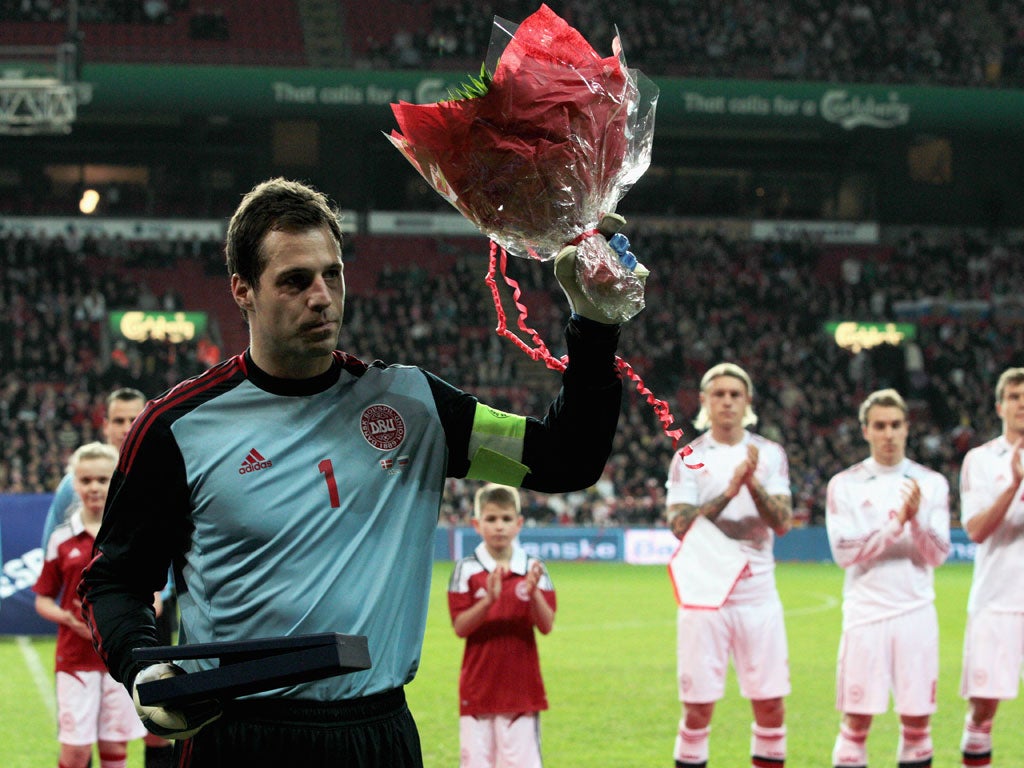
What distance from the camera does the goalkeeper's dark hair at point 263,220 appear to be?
8.14 feet

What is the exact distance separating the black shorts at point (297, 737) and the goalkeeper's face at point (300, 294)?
635mm

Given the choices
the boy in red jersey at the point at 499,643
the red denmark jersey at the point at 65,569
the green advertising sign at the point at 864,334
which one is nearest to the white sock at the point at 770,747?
the boy in red jersey at the point at 499,643

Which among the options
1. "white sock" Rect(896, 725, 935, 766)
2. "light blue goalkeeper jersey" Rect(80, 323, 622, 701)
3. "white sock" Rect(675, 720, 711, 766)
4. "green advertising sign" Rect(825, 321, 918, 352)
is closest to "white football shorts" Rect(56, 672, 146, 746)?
"white sock" Rect(675, 720, 711, 766)

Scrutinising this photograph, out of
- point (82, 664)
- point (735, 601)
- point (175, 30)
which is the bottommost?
point (82, 664)

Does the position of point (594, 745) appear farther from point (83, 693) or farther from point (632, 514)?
point (632, 514)

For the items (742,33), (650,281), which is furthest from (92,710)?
(742,33)

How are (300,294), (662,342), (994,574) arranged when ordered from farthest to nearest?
(662,342) → (994,574) → (300,294)

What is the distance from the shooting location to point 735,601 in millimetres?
6316

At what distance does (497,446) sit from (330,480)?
341 mm

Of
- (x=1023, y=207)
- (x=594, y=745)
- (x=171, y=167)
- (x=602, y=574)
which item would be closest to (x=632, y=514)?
(x=602, y=574)

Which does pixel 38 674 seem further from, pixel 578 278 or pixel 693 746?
pixel 578 278

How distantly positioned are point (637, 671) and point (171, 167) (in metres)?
23.7

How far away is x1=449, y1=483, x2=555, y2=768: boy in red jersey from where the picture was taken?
5.59 metres

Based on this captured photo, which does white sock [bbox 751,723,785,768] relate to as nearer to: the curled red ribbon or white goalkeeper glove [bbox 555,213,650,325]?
the curled red ribbon
